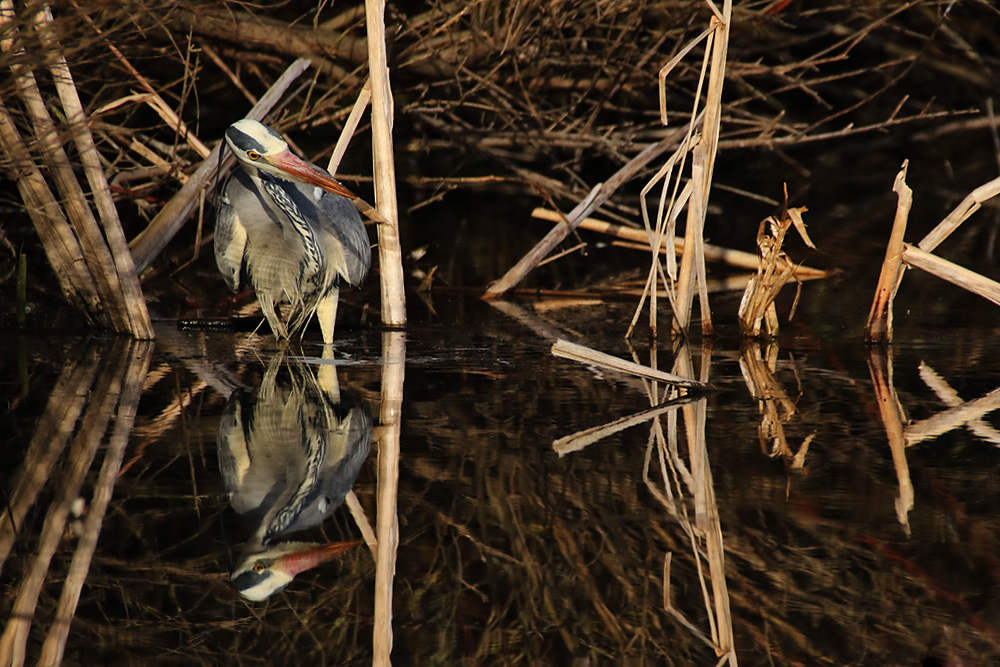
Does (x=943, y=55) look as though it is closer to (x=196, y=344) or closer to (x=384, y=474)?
(x=196, y=344)

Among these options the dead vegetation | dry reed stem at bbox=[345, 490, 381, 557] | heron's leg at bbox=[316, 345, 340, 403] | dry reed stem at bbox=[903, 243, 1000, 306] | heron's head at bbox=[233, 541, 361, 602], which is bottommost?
heron's head at bbox=[233, 541, 361, 602]

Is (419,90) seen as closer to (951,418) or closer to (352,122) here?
(352,122)

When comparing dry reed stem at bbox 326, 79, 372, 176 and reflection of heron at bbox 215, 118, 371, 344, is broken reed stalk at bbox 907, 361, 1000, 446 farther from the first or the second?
dry reed stem at bbox 326, 79, 372, 176

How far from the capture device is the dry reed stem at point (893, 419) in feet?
8.63


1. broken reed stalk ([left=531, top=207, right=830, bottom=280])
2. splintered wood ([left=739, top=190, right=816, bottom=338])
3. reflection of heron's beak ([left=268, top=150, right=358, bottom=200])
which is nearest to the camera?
splintered wood ([left=739, top=190, right=816, bottom=338])

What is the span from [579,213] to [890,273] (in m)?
1.61

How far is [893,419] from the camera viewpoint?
10.9ft

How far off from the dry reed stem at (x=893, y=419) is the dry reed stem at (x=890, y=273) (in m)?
0.08

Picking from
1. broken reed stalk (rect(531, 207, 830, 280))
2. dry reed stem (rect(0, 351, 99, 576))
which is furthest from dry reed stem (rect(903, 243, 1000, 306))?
dry reed stem (rect(0, 351, 99, 576))

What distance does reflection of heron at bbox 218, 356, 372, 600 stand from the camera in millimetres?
2396

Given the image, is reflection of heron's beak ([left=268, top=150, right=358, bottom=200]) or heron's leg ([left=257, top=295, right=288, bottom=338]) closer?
reflection of heron's beak ([left=268, top=150, right=358, bottom=200])

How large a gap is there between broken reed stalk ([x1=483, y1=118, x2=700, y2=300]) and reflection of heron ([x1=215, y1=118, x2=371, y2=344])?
90 cm

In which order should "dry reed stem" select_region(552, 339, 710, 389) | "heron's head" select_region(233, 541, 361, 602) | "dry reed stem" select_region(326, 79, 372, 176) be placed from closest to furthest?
"heron's head" select_region(233, 541, 361, 602) → "dry reed stem" select_region(552, 339, 710, 389) → "dry reed stem" select_region(326, 79, 372, 176)

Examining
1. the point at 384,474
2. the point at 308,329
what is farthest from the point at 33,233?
the point at 384,474
